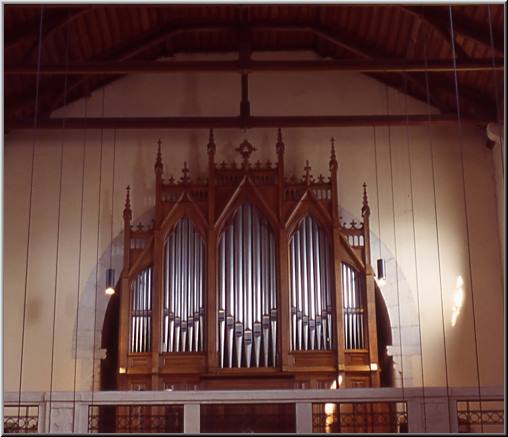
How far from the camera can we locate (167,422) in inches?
482

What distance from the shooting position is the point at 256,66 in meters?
13.3

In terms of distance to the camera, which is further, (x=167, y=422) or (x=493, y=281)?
(x=493, y=281)

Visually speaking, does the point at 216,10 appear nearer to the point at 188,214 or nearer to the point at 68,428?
the point at 188,214

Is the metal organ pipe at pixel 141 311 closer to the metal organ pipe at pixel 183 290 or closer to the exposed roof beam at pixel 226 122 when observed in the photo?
the metal organ pipe at pixel 183 290

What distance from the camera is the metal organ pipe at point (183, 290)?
13.8 metres

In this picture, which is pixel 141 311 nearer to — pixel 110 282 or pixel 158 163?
pixel 110 282

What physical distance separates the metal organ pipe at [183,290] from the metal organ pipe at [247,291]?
325mm

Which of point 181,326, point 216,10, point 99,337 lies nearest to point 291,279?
point 181,326

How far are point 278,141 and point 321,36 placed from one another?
1719mm

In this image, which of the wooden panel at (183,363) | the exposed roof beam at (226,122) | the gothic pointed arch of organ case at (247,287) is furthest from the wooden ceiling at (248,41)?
the wooden panel at (183,363)

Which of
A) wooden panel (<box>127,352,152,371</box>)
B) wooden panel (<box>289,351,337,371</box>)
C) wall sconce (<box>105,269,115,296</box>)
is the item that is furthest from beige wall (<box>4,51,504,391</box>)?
wooden panel (<box>289,351,337,371</box>)

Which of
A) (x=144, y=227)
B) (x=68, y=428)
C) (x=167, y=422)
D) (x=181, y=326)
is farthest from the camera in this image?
(x=144, y=227)

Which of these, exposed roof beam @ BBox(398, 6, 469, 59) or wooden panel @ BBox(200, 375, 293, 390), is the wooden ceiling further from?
wooden panel @ BBox(200, 375, 293, 390)

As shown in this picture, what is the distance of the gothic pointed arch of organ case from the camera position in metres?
13.6
